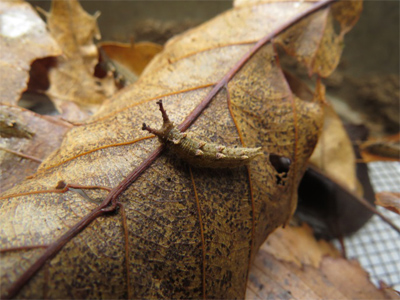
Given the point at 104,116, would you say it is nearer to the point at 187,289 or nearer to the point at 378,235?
the point at 187,289

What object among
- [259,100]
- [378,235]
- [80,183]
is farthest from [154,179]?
[378,235]

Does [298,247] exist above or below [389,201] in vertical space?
below

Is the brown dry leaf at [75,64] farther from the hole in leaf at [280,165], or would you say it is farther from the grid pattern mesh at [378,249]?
the grid pattern mesh at [378,249]

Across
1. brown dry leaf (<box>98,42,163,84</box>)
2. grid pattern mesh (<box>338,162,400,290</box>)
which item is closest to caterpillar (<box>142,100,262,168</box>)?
brown dry leaf (<box>98,42,163,84</box>)

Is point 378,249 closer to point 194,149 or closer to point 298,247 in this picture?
point 298,247

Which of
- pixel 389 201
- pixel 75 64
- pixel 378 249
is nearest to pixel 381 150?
pixel 378 249

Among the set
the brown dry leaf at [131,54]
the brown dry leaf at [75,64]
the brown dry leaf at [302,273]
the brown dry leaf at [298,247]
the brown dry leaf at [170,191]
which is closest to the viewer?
the brown dry leaf at [170,191]

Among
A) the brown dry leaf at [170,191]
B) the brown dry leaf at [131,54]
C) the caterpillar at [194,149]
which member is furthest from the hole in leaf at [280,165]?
the brown dry leaf at [131,54]
